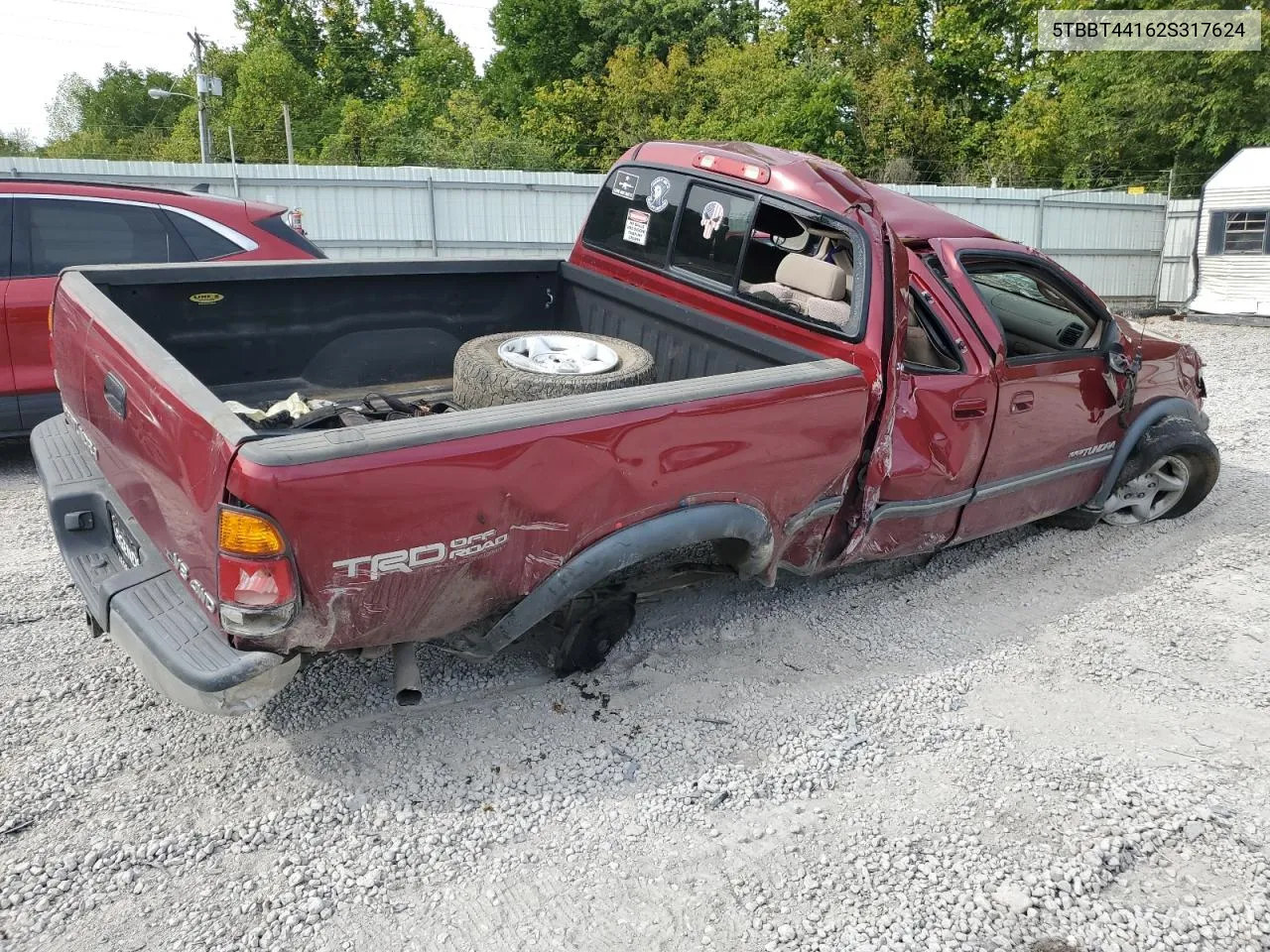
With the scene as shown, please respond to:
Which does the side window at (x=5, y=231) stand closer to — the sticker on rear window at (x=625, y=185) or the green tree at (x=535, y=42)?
the sticker on rear window at (x=625, y=185)

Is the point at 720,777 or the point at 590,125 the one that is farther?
the point at 590,125

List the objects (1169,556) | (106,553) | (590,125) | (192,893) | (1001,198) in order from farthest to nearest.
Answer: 1. (590,125)
2. (1001,198)
3. (1169,556)
4. (106,553)
5. (192,893)

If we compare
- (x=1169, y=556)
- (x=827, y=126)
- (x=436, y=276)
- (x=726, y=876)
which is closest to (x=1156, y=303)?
(x=827, y=126)

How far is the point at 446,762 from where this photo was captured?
310 cm

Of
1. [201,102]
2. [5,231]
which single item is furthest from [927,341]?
[201,102]

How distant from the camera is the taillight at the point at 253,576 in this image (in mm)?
2334

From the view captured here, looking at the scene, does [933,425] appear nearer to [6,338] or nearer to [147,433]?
[147,433]

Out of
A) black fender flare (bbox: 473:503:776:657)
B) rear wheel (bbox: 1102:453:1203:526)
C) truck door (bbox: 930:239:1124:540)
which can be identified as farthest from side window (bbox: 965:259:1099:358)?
black fender flare (bbox: 473:503:776:657)

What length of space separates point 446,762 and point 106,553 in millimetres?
1352

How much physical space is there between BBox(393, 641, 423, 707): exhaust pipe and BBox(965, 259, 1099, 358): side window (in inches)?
123

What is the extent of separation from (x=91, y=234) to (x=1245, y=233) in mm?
15103

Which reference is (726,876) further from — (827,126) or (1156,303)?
(827,126)

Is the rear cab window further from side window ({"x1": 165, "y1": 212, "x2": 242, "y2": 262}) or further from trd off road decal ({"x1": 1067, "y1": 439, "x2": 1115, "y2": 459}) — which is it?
side window ({"x1": 165, "y1": 212, "x2": 242, "y2": 262})

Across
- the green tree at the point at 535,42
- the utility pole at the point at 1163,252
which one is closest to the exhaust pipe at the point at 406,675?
the utility pole at the point at 1163,252
